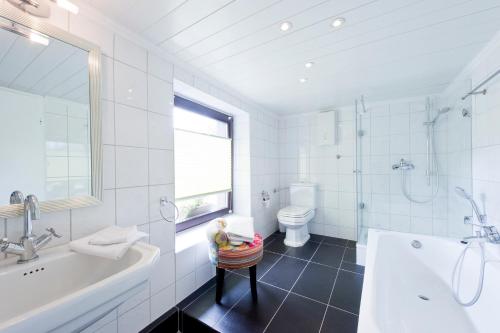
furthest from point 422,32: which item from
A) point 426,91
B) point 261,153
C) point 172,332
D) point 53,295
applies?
point 172,332

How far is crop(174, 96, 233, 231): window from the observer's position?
2.04 meters

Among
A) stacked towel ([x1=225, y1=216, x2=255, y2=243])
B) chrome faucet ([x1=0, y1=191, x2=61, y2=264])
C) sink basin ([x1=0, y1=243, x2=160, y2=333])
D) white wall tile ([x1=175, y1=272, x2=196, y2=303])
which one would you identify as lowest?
white wall tile ([x1=175, y1=272, x2=196, y2=303])

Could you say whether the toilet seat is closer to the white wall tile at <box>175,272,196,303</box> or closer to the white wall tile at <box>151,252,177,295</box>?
the white wall tile at <box>175,272,196,303</box>

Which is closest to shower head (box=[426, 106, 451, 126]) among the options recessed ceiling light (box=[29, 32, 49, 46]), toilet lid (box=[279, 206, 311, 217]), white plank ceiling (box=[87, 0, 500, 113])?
white plank ceiling (box=[87, 0, 500, 113])

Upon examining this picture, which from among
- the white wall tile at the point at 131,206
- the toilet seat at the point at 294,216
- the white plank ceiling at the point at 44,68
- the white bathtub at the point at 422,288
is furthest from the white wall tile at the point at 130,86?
the toilet seat at the point at 294,216

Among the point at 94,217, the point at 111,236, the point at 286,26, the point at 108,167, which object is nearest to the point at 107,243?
the point at 111,236

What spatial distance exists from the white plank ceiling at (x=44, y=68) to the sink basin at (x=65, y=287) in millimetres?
794

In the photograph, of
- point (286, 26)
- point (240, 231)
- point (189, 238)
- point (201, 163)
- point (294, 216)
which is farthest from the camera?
point (294, 216)

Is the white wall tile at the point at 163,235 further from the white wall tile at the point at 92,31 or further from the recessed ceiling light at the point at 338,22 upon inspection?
the recessed ceiling light at the point at 338,22

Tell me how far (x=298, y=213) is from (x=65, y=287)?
2.30 meters

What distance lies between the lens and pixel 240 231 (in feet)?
5.85

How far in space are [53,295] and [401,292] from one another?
216 cm

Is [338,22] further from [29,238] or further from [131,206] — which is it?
[29,238]

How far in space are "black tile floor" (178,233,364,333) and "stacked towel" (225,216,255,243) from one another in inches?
18.9
